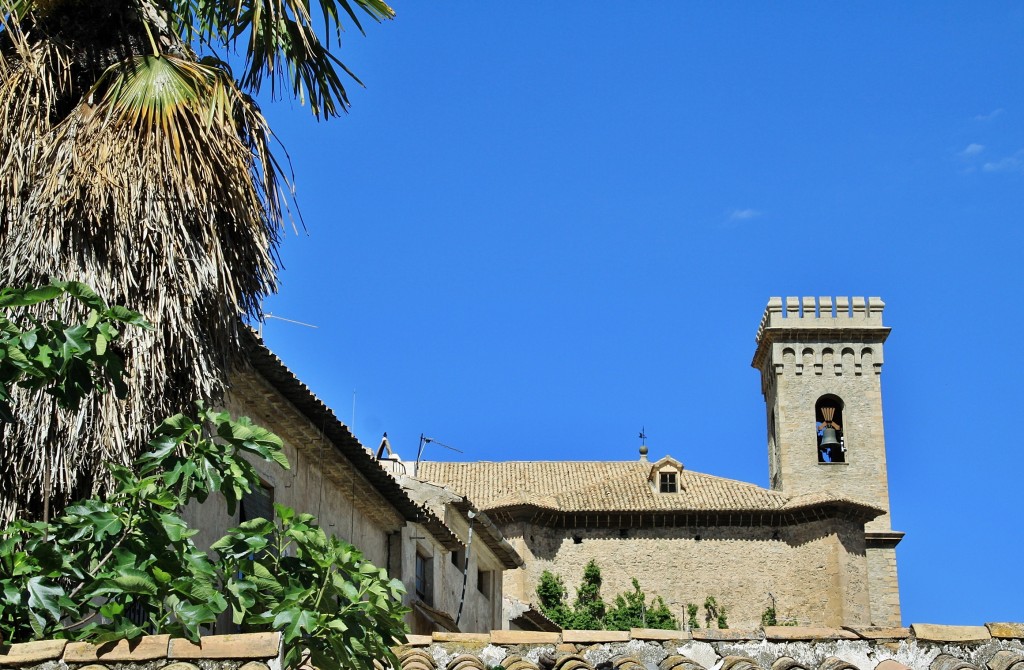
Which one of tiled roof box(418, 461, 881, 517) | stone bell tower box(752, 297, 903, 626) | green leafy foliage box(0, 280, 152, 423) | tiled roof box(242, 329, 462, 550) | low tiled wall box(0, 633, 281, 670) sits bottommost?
low tiled wall box(0, 633, 281, 670)

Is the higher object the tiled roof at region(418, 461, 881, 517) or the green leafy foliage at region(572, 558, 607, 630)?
the tiled roof at region(418, 461, 881, 517)

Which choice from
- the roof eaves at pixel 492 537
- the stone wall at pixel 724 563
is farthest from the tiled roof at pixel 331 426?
the stone wall at pixel 724 563

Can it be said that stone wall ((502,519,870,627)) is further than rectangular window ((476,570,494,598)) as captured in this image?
Yes

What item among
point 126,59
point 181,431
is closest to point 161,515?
point 181,431

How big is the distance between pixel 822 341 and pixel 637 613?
16.2 metres

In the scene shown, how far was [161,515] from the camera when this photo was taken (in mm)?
7191

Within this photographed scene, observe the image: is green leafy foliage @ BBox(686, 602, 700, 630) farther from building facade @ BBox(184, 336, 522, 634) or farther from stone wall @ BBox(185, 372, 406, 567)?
stone wall @ BBox(185, 372, 406, 567)

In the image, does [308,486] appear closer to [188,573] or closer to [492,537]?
[188,573]

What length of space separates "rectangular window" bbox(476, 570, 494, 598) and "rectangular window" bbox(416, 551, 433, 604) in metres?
4.82

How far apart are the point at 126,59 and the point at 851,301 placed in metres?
60.5

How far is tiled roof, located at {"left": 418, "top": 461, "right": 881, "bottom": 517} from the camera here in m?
58.2

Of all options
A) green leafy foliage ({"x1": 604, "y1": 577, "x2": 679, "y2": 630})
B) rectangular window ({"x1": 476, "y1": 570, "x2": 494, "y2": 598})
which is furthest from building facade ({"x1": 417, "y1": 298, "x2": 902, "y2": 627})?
rectangular window ({"x1": 476, "y1": 570, "x2": 494, "y2": 598})

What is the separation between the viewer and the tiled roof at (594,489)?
58219mm

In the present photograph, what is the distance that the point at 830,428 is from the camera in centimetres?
6388
